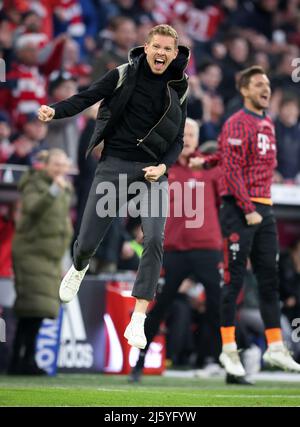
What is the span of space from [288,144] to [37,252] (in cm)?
520

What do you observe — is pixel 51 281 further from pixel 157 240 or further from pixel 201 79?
pixel 201 79

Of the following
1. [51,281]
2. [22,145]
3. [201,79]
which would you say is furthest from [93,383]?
[201,79]

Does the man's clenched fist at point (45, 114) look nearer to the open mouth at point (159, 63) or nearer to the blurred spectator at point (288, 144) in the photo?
the open mouth at point (159, 63)

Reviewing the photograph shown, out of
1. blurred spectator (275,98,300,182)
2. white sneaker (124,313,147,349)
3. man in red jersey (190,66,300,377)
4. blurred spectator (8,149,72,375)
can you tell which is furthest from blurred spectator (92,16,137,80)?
white sneaker (124,313,147,349)

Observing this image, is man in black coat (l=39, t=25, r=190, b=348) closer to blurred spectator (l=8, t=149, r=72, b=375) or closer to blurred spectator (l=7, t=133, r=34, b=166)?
blurred spectator (l=8, t=149, r=72, b=375)

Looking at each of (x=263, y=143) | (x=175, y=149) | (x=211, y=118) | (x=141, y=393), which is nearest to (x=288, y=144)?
(x=211, y=118)

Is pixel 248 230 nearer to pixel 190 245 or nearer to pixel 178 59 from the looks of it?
pixel 190 245

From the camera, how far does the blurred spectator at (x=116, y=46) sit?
1354 cm

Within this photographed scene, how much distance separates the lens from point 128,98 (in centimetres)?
773

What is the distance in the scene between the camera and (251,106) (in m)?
9.28

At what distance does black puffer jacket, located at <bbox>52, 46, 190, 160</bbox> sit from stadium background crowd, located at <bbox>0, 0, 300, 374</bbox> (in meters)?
3.31

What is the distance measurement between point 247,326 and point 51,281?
9.43 ft

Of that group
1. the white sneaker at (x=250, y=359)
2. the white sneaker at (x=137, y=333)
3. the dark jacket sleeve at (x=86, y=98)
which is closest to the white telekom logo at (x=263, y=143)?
the dark jacket sleeve at (x=86, y=98)

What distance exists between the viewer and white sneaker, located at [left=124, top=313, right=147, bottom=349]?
757 centimetres
